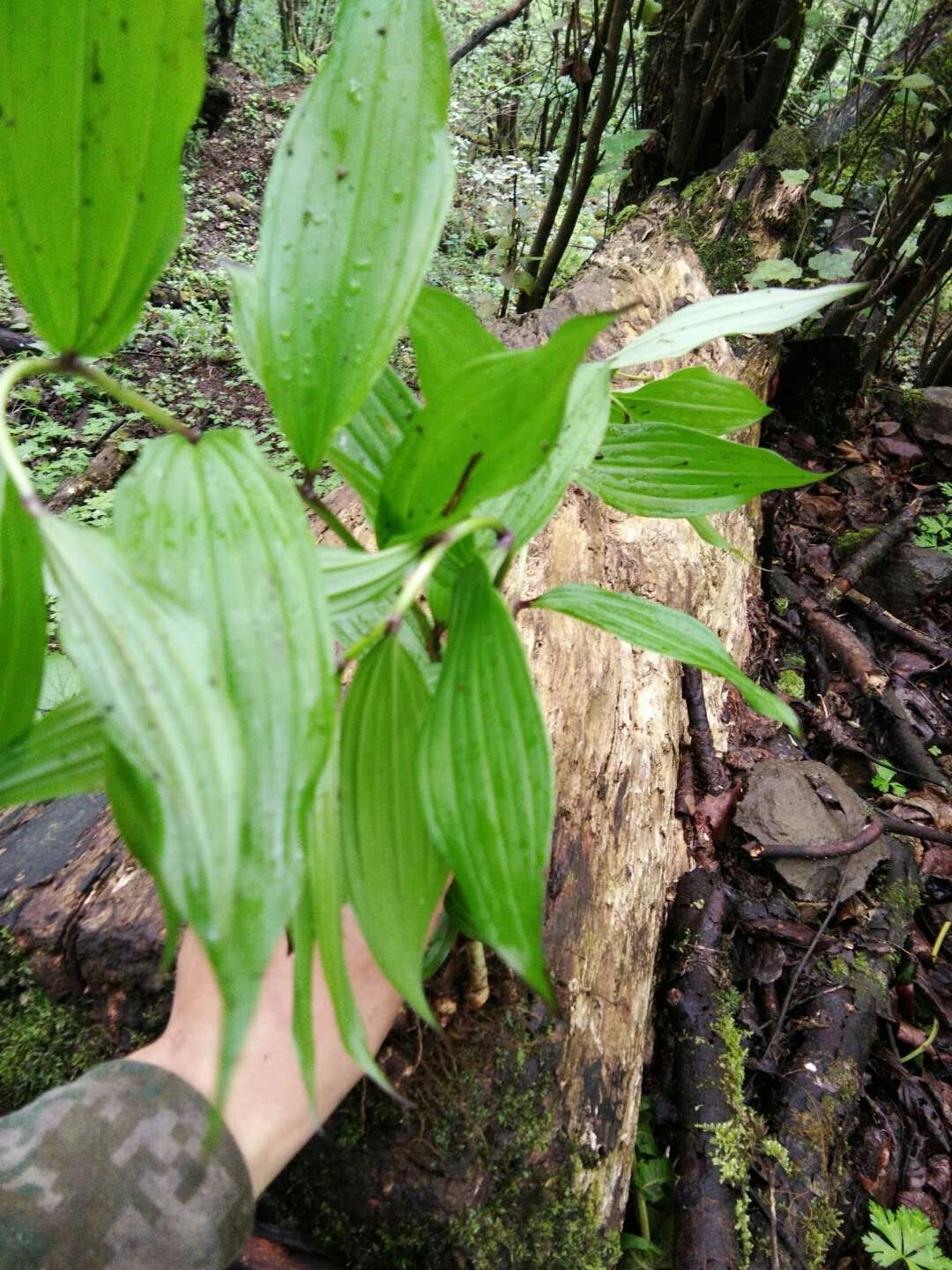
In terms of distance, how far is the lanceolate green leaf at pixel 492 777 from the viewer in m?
0.53

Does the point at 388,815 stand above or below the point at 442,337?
below

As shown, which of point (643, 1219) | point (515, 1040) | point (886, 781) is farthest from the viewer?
point (886, 781)

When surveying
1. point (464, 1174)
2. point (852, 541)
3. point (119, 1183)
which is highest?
point (852, 541)

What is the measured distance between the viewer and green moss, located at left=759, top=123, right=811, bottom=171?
8.70 feet

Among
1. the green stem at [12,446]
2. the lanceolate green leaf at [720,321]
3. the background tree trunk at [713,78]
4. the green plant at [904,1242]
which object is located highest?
the background tree trunk at [713,78]

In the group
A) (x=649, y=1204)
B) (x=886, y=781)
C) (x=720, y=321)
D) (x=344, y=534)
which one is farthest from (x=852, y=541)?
(x=344, y=534)

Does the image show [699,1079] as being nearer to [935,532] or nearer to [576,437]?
[576,437]

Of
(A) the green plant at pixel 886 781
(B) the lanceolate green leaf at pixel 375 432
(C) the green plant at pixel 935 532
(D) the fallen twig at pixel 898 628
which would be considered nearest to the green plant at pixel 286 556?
(B) the lanceolate green leaf at pixel 375 432

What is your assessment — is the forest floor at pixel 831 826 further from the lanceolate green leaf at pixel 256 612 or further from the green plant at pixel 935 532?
the lanceolate green leaf at pixel 256 612

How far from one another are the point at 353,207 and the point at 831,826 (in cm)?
148

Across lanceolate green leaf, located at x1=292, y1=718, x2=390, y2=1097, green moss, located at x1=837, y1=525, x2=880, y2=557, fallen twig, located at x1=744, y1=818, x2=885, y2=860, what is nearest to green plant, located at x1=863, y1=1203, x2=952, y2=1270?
fallen twig, located at x1=744, y1=818, x2=885, y2=860

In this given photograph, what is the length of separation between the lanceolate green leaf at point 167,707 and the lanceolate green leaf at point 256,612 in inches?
0.6

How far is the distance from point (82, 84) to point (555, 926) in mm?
1057

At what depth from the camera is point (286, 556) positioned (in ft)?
1.57
